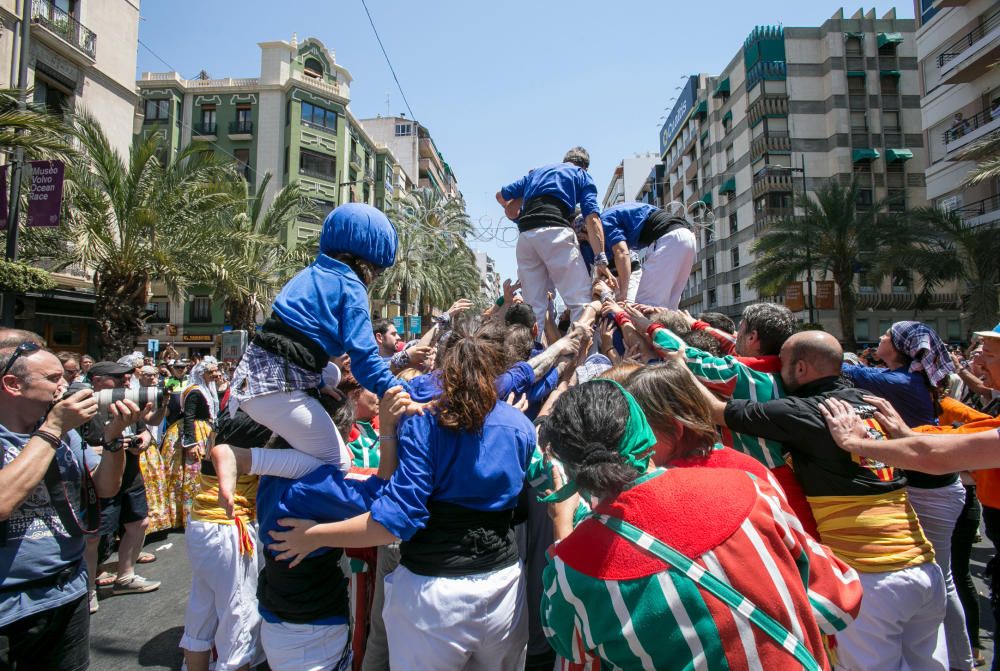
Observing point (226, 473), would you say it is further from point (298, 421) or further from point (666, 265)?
point (666, 265)

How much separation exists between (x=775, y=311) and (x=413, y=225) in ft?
86.9

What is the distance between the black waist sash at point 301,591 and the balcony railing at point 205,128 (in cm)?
4781

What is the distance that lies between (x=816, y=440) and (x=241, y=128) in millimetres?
47820

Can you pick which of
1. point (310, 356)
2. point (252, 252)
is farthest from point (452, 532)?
point (252, 252)

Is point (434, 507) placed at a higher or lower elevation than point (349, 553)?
higher

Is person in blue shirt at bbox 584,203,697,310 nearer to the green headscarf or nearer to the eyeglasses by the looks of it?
the green headscarf

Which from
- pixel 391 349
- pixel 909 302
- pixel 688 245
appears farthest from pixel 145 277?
pixel 909 302

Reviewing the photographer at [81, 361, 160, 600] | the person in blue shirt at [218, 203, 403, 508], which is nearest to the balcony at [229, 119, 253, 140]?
the photographer at [81, 361, 160, 600]

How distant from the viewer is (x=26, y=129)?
440 inches

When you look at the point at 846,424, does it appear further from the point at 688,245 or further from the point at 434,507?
the point at 688,245

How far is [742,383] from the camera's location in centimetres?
300

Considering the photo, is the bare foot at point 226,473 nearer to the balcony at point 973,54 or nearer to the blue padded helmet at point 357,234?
the blue padded helmet at point 357,234

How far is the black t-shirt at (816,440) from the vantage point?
8.40 ft

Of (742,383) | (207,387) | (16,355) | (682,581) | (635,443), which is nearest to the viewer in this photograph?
(682,581)
